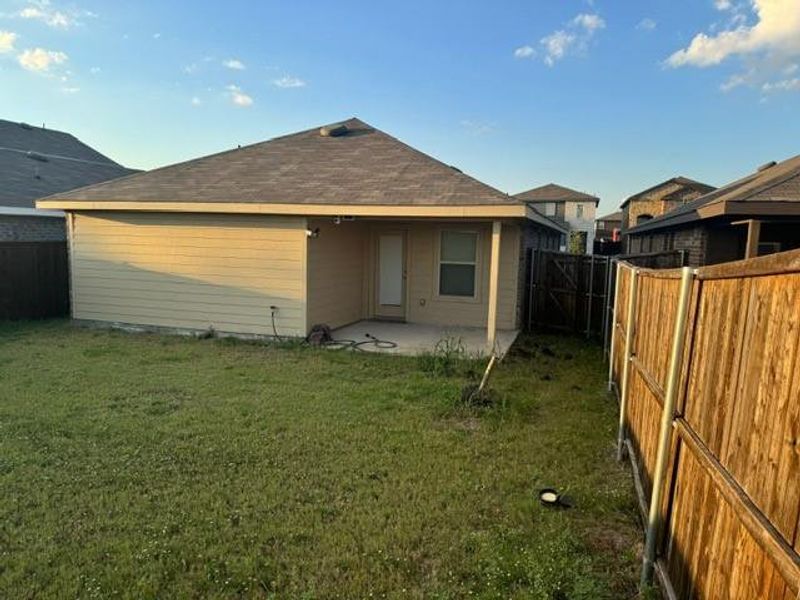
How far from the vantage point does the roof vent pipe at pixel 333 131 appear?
1243 centimetres

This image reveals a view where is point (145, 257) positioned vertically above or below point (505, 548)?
above

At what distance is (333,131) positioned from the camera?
1243 cm

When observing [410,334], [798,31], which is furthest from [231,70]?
[798,31]

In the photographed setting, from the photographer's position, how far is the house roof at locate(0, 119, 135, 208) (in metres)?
14.6

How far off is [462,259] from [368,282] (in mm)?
2275

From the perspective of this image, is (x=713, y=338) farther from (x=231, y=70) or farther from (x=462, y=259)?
(x=231, y=70)

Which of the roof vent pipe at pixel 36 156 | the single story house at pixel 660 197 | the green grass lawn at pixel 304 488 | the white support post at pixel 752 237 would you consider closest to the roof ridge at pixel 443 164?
the green grass lawn at pixel 304 488

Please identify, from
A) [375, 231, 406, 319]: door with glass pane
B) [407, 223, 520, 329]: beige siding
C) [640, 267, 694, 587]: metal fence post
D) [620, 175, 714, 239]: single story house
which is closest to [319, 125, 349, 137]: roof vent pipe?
[375, 231, 406, 319]: door with glass pane

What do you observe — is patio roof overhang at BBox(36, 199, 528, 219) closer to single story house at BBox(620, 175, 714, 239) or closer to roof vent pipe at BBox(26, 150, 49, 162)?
roof vent pipe at BBox(26, 150, 49, 162)

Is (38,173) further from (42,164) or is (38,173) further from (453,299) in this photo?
(453,299)

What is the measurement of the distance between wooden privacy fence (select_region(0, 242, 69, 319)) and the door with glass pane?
7143 millimetres

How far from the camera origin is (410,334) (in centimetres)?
1039

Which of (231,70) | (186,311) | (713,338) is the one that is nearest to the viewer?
(713,338)

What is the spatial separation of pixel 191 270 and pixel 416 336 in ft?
15.1
